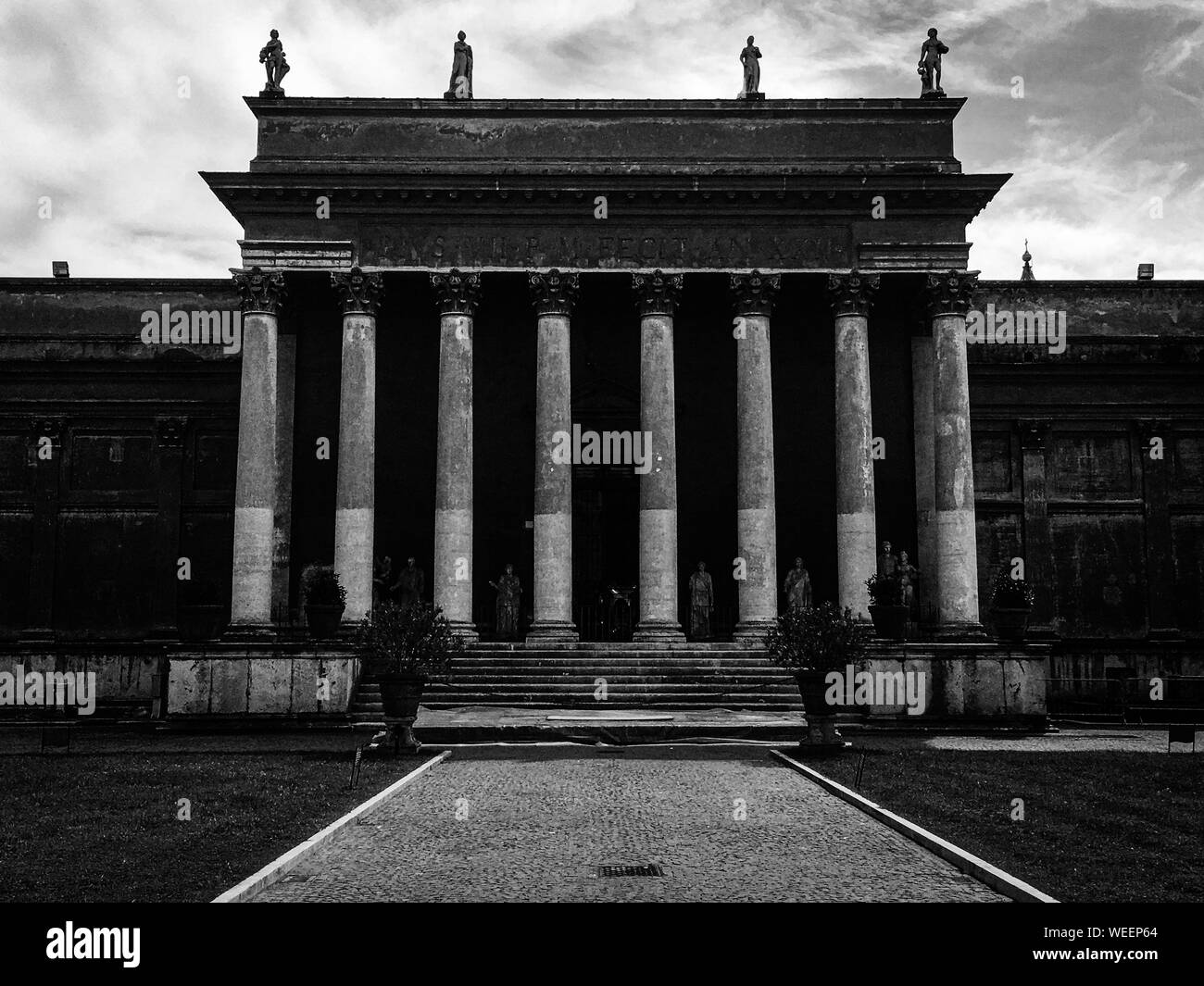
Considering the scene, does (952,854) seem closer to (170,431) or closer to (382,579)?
(382,579)

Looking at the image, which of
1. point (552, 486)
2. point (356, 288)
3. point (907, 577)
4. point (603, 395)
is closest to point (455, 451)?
point (552, 486)

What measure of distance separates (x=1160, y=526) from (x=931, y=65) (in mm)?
15025

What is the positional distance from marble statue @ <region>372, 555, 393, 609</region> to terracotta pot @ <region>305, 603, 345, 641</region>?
483 centimetres

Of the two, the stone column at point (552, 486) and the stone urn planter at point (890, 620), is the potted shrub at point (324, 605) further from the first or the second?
the stone urn planter at point (890, 620)

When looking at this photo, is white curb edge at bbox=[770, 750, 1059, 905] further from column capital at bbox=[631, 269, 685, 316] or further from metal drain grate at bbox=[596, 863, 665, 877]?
column capital at bbox=[631, 269, 685, 316]

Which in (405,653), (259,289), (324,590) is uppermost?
(259,289)

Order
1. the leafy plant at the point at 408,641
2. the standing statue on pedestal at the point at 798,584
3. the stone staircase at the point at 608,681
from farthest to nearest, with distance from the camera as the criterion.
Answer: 1. the standing statue on pedestal at the point at 798,584
2. the stone staircase at the point at 608,681
3. the leafy plant at the point at 408,641

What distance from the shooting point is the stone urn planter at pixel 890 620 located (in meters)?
28.2

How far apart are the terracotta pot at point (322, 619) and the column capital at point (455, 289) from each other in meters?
8.80

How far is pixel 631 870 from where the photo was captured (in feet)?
35.8

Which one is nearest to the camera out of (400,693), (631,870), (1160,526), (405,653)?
(631,870)

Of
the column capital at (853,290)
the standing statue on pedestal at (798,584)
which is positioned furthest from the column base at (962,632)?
the column capital at (853,290)
